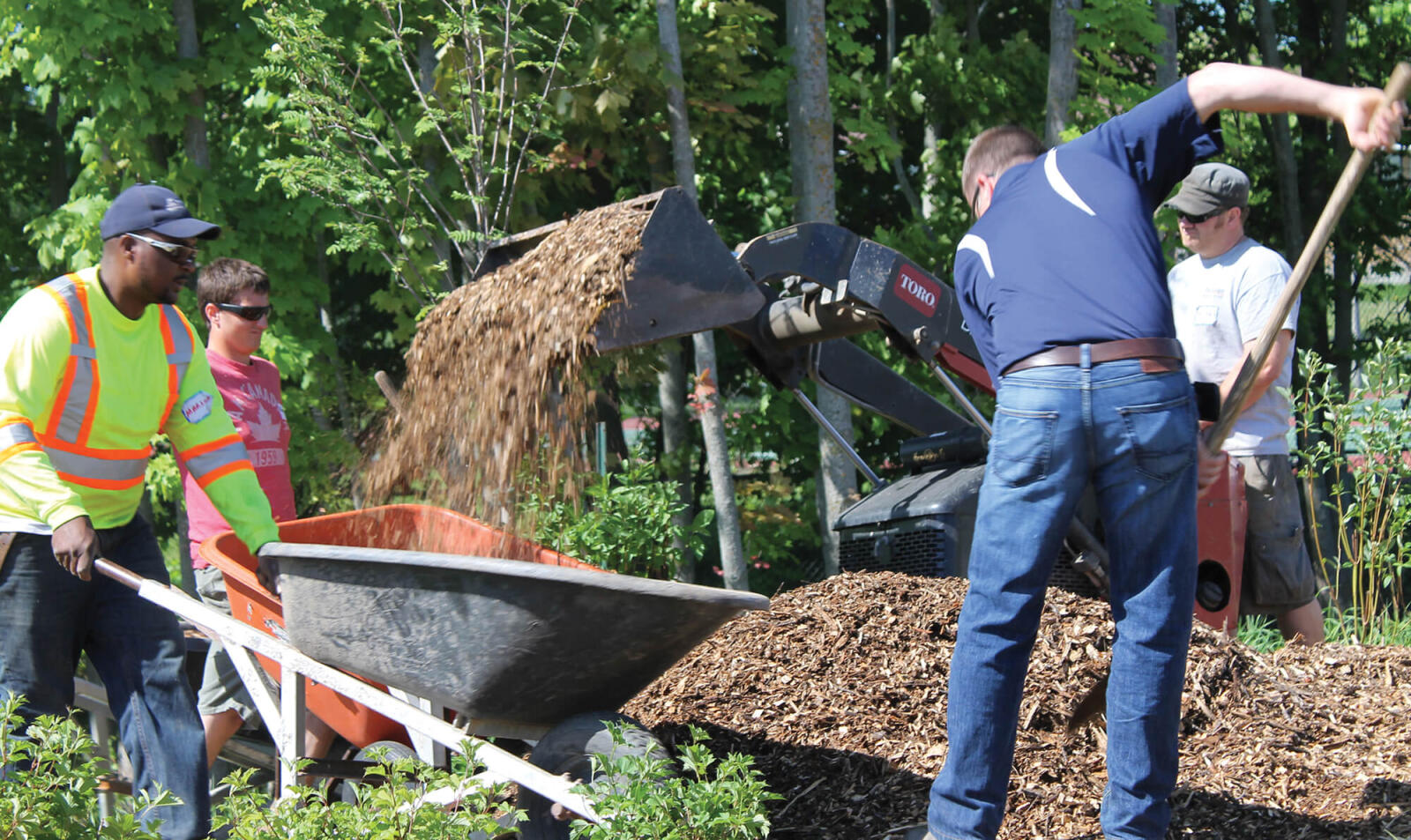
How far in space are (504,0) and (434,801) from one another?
5.57m

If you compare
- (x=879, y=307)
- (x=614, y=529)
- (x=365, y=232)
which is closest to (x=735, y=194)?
(x=365, y=232)

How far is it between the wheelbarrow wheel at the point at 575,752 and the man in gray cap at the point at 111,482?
865 mm

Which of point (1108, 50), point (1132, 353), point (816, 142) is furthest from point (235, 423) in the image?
point (1108, 50)

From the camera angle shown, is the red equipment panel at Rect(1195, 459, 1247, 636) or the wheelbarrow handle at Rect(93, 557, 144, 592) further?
the red equipment panel at Rect(1195, 459, 1247, 636)

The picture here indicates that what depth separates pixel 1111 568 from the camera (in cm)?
270

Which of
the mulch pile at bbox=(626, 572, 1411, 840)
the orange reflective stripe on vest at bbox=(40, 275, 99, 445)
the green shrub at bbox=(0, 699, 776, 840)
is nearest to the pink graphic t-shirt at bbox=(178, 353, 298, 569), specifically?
the orange reflective stripe on vest at bbox=(40, 275, 99, 445)

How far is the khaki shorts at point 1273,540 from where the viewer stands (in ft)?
15.2

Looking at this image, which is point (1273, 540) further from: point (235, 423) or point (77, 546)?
point (77, 546)

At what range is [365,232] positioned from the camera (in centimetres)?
698

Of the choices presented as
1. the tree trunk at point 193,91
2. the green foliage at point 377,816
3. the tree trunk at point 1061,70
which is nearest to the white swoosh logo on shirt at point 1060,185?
the green foliage at point 377,816

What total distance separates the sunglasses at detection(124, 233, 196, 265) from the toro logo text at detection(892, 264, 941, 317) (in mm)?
2308

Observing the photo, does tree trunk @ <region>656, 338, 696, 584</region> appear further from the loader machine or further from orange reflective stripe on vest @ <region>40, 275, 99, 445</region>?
orange reflective stripe on vest @ <region>40, 275, 99, 445</region>

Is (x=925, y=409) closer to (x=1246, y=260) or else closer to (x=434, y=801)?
(x=1246, y=260)

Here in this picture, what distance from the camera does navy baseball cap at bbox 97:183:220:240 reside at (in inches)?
134
